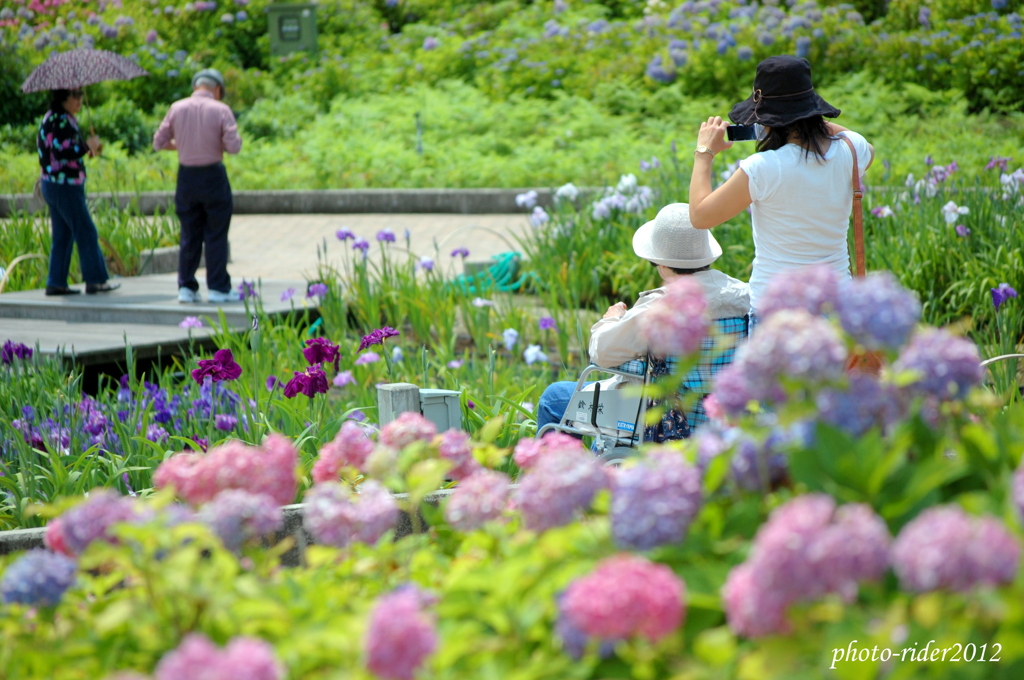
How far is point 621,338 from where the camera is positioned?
9.32 feet

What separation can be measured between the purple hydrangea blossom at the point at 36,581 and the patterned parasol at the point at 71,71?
5.47 meters

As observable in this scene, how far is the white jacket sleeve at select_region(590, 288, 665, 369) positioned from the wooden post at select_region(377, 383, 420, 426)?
0.53 m

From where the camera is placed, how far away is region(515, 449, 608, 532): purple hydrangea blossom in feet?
4.42

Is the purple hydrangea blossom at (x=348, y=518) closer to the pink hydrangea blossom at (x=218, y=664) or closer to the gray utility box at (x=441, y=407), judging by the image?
the pink hydrangea blossom at (x=218, y=664)

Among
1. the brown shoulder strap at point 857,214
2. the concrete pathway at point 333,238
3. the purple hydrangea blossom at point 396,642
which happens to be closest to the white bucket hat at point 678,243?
the brown shoulder strap at point 857,214

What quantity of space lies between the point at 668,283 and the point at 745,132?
1.59 ft

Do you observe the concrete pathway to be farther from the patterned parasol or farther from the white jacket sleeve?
the white jacket sleeve

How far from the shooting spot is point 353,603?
4.63ft

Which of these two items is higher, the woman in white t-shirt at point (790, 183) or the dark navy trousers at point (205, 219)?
the woman in white t-shirt at point (790, 183)

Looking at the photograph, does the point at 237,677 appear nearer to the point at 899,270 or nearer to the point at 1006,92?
the point at 899,270

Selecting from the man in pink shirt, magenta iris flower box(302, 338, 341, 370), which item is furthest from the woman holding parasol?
magenta iris flower box(302, 338, 341, 370)

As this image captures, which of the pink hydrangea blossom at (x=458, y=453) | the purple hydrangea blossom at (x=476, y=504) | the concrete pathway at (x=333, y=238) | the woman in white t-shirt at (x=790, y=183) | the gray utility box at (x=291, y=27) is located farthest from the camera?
the gray utility box at (x=291, y=27)

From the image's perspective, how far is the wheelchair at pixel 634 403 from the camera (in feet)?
9.39

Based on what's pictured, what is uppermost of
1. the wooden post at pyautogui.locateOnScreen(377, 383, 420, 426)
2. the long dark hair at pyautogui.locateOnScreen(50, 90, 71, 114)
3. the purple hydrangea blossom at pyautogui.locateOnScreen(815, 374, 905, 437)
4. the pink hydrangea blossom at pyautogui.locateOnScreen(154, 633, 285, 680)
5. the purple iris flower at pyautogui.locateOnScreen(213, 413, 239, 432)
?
the long dark hair at pyautogui.locateOnScreen(50, 90, 71, 114)
